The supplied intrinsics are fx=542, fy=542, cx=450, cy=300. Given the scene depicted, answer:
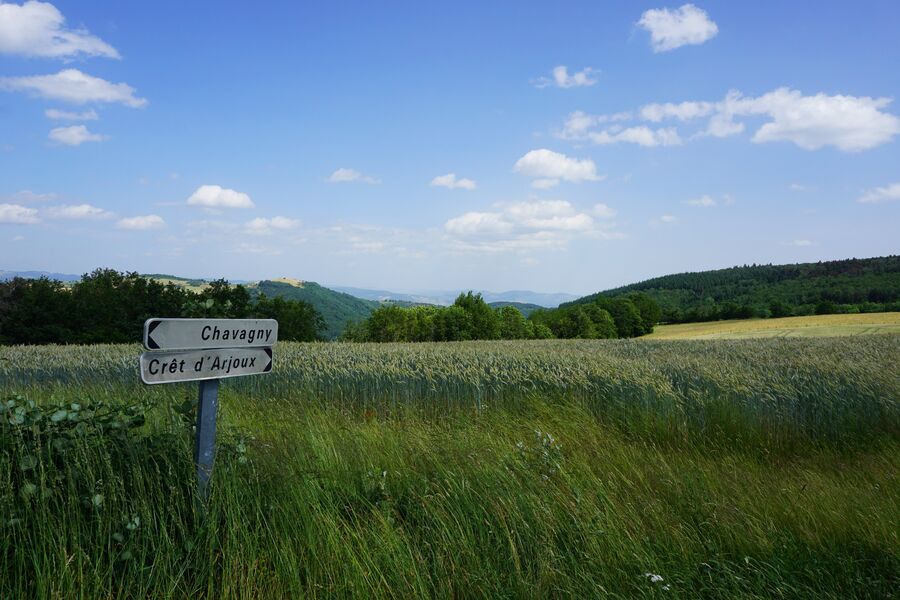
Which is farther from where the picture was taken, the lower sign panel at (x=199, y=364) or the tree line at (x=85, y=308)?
the tree line at (x=85, y=308)

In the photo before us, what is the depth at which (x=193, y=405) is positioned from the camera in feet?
14.4

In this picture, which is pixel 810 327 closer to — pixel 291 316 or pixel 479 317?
pixel 479 317

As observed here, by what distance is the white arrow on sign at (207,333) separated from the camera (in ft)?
11.1

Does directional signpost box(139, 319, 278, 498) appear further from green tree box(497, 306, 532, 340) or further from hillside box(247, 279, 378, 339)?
hillside box(247, 279, 378, 339)

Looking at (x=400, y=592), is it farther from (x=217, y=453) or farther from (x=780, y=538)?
(x=780, y=538)

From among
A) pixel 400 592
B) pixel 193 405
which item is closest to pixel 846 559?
pixel 400 592

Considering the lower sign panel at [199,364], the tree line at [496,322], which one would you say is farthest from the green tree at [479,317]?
the lower sign panel at [199,364]

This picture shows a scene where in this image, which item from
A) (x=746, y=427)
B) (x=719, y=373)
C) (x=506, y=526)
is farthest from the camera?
(x=719, y=373)

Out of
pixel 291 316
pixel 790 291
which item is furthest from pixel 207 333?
pixel 790 291

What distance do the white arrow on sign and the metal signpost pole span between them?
33cm

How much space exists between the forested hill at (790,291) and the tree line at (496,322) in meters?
7.55

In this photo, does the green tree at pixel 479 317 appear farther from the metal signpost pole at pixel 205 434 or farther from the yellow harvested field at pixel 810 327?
the metal signpost pole at pixel 205 434

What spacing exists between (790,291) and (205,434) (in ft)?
278

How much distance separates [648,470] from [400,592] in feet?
8.79
